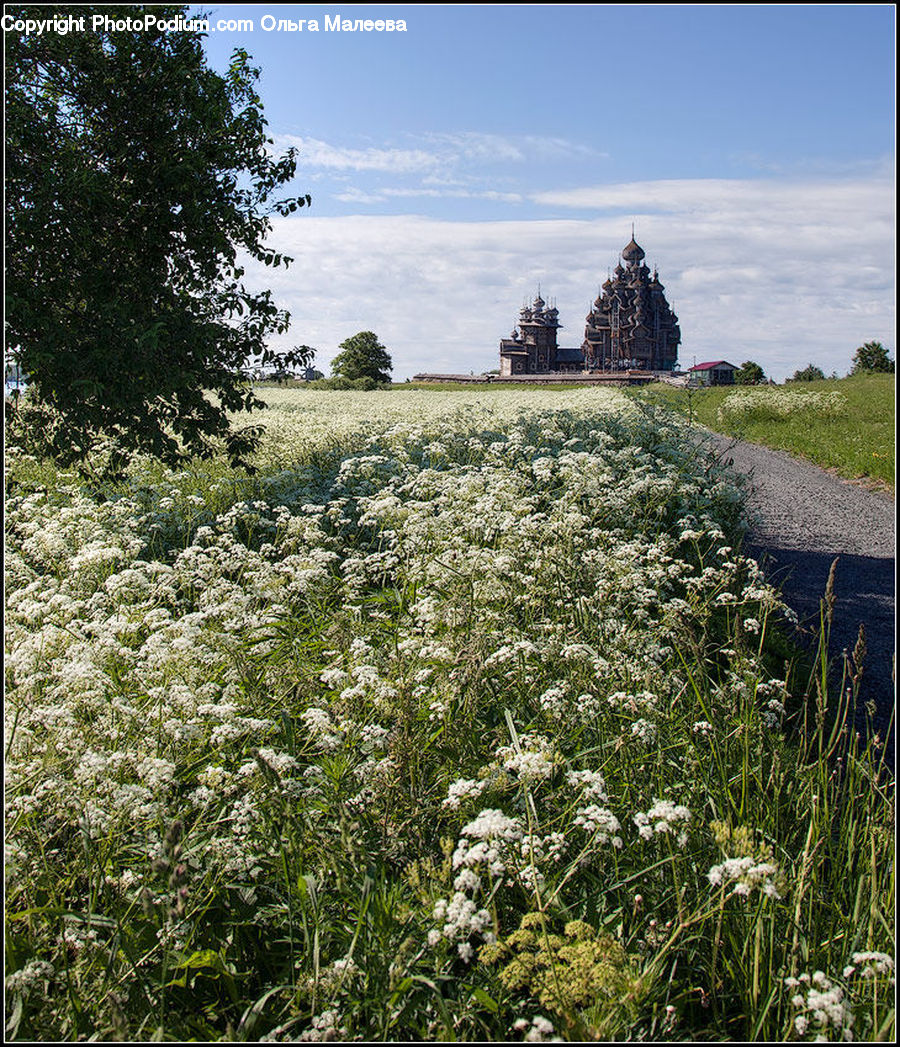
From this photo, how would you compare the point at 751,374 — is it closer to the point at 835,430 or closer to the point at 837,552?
the point at 835,430

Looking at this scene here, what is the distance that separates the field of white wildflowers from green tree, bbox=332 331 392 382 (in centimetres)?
7509

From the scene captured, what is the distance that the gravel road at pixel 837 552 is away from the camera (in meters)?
8.18

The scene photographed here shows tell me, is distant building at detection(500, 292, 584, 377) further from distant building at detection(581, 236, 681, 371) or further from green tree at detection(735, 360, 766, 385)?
green tree at detection(735, 360, 766, 385)

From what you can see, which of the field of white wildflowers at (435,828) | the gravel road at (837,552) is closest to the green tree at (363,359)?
the gravel road at (837,552)

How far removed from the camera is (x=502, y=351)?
113938 mm

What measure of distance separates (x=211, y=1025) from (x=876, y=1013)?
2.53 m

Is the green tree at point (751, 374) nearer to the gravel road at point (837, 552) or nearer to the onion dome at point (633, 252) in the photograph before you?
the onion dome at point (633, 252)

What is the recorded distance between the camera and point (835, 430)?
2667cm

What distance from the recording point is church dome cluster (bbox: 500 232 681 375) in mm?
110000

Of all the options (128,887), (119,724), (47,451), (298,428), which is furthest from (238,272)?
(128,887)

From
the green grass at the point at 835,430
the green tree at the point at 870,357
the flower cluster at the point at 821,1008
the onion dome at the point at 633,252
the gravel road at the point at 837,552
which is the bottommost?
the flower cluster at the point at 821,1008

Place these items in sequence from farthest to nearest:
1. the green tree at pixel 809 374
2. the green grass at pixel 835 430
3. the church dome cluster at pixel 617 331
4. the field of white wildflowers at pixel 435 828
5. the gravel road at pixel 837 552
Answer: the church dome cluster at pixel 617 331 < the green tree at pixel 809 374 < the green grass at pixel 835 430 < the gravel road at pixel 837 552 < the field of white wildflowers at pixel 435 828

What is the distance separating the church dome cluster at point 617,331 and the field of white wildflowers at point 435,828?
108 m

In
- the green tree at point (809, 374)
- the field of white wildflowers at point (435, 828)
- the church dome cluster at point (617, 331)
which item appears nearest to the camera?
the field of white wildflowers at point (435, 828)
